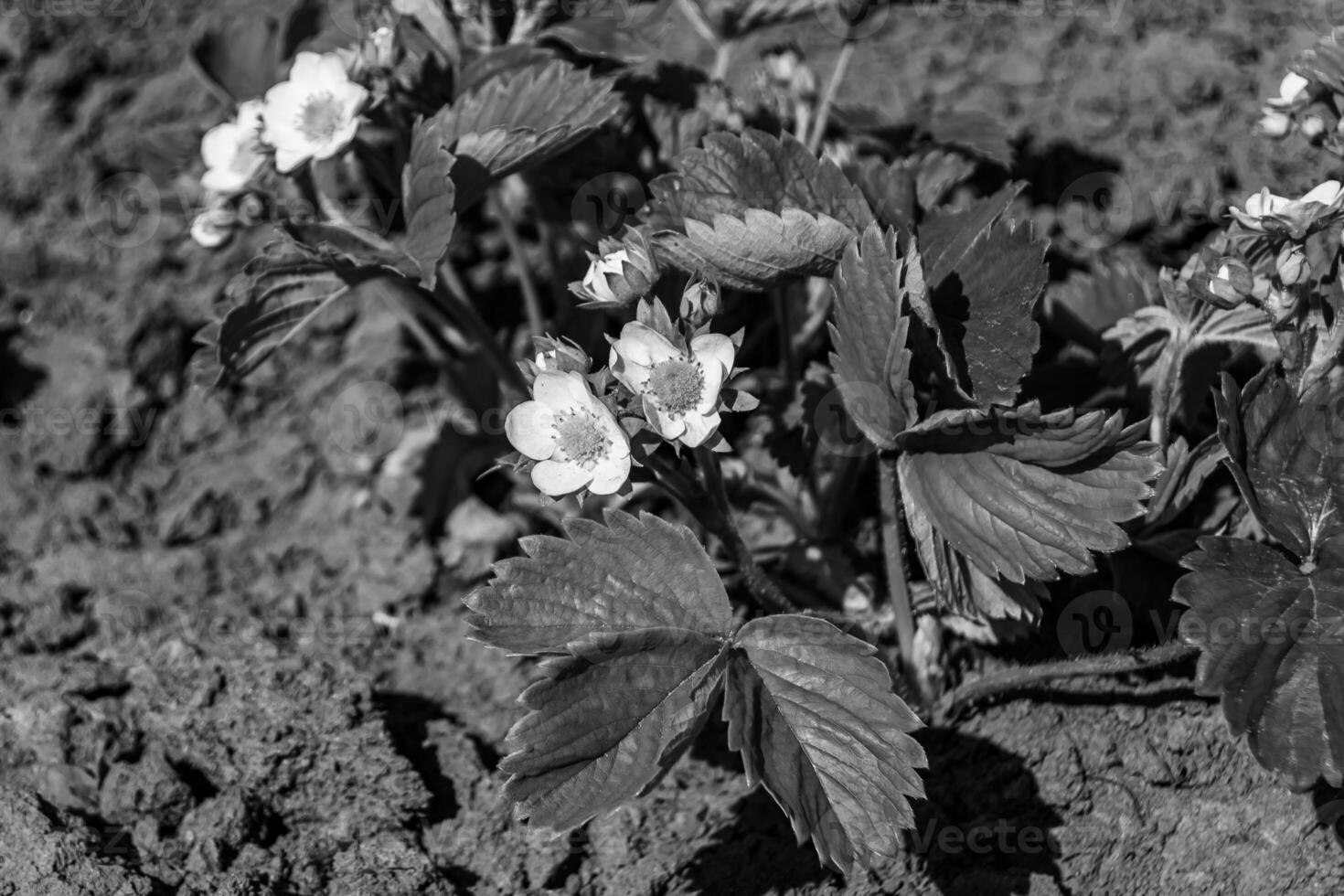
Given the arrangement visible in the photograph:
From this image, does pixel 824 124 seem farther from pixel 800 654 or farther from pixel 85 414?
pixel 85 414

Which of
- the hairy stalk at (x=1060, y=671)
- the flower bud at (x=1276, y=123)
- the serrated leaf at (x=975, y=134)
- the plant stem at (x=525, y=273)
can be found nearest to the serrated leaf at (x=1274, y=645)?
the hairy stalk at (x=1060, y=671)

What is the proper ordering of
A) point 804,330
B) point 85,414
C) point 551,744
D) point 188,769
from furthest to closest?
point 85,414 → point 804,330 → point 188,769 → point 551,744

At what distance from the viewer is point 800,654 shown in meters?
2.02

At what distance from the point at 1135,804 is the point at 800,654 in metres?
0.69

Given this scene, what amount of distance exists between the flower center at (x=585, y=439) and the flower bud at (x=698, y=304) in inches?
9.1

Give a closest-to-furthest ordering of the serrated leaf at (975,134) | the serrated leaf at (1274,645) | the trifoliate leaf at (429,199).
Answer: the serrated leaf at (1274,645) < the trifoliate leaf at (429,199) < the serrated leaf at (975,134)

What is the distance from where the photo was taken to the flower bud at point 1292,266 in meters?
1.96

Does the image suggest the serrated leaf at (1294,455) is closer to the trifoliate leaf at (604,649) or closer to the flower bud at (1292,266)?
the flower bud at (1292,266)

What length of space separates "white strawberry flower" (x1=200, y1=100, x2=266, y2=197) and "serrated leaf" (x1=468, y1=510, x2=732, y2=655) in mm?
1109

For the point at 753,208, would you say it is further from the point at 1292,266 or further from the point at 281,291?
the point at 281,291

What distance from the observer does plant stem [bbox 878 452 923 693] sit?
223 centimetres

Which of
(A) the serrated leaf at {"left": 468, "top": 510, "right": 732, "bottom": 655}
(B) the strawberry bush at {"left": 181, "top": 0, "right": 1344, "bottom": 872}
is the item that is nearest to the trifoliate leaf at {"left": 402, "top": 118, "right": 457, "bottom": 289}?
(B) the strawberry bush at {"left": 181, "top": 0, "right": 1344, "bottom": 872}

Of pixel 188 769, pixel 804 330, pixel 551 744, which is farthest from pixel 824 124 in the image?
pixel 188 769

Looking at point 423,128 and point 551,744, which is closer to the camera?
point 551,744
